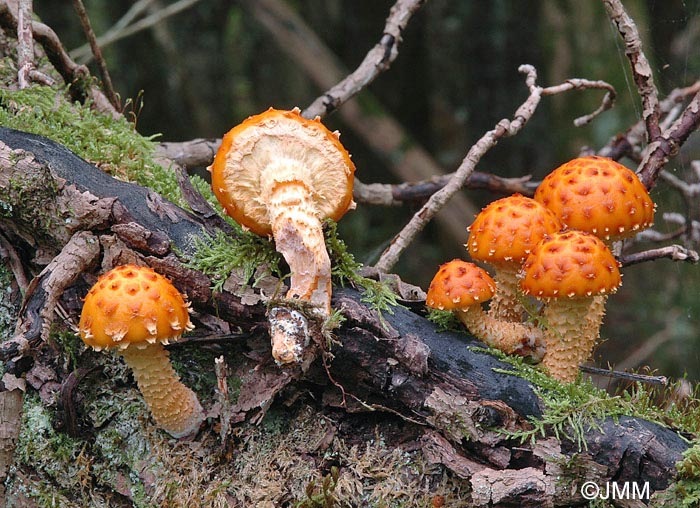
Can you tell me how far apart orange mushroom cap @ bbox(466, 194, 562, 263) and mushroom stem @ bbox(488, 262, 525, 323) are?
118 millimetres

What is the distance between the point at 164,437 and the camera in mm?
2070

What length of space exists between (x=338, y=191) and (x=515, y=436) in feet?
2.82

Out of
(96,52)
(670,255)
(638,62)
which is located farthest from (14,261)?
(638,62)

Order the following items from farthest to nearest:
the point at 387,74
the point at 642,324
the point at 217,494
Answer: the point at 387,74
the point at 642,324
the point at 217,494

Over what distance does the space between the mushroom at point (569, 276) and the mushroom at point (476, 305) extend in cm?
10

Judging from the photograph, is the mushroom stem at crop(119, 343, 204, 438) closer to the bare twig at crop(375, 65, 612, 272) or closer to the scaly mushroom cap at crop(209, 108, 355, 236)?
the scaly mushroom cap at crop(209, 108, 355, 236)

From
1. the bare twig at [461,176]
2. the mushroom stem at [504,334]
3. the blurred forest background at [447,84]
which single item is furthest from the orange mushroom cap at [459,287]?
the blurred forest background at [447,84]

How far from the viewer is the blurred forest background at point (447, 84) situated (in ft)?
18.7

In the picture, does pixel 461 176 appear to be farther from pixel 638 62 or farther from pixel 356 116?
pixel 356 116

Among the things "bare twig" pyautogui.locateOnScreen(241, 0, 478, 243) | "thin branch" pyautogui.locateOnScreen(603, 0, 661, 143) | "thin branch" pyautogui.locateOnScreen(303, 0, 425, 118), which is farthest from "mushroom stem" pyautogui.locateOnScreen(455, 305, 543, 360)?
"bare twig" pyautogui.locateOnScreen(241, 0, 478, 243)

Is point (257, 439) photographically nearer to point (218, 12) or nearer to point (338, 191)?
point (338, 191)

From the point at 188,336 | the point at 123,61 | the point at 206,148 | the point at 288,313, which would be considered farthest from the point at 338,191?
the point at 123,61

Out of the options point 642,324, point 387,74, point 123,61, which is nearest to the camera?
point 642,324

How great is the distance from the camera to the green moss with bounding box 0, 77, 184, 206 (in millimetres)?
2525
